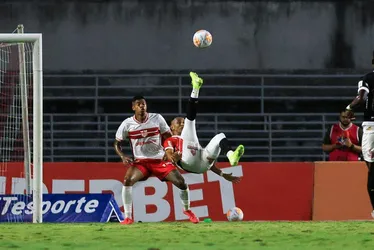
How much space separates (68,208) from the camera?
750 inches

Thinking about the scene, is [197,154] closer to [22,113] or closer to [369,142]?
[369,142]

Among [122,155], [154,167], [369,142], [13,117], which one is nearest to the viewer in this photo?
[369,142]

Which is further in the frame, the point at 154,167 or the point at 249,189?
the point at 249,189

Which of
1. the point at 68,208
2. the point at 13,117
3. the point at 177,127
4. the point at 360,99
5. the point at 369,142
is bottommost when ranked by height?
the point at 68,208

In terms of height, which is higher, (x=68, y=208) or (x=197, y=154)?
(x=197, y=154)

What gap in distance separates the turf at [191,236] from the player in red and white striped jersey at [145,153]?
208 centimetres

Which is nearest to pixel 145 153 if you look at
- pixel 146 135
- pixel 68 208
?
pixel 146 135

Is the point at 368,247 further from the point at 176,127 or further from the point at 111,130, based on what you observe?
the point at 111,130

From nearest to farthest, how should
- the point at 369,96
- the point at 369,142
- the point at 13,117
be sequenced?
the point at 369,142
the point at 369,96
the point at 13,117

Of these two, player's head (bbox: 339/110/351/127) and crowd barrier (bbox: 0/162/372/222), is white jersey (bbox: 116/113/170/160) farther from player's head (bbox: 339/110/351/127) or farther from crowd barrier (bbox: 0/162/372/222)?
player's head (bbox: 339/110/351/127)

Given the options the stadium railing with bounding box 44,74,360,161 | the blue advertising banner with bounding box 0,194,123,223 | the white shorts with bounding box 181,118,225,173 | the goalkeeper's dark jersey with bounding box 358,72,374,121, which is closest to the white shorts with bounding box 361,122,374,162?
the goalkeeper's dark jersey with bounding box 358,72,374,121

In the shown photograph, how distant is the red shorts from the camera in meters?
17.9

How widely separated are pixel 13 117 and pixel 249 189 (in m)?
4.25

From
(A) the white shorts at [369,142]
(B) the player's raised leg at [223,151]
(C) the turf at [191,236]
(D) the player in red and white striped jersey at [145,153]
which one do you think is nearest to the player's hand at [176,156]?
(B) the player's raised leg at [223,151]
